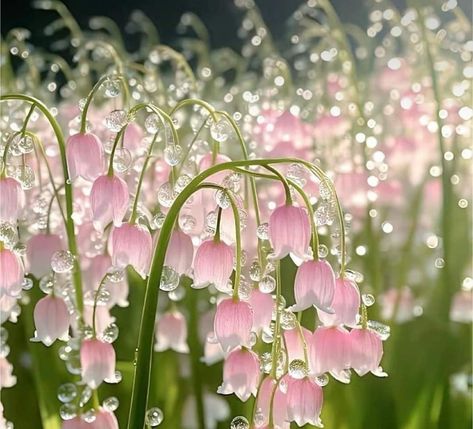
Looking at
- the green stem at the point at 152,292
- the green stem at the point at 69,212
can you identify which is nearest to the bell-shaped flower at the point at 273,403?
the green stem at the point at 152,292

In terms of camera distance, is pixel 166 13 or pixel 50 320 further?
pixel 166 13

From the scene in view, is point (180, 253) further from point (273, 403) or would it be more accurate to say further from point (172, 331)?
point (172, 331)

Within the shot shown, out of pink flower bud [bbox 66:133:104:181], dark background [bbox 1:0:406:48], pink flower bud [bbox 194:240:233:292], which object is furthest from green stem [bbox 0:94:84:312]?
dark background [bbox 1:0:406:48]

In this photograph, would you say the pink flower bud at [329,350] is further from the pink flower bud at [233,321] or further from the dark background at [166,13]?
the dark background at [166,13]

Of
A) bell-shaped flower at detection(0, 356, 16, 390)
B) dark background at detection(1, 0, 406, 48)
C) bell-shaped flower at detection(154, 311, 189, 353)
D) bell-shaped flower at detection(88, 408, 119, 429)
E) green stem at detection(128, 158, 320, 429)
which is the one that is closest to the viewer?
green stem at detection(128, 158, 320, 429)

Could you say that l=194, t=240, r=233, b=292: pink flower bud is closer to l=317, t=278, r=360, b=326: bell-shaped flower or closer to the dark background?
l=317, t=278, r=360, b=326: bell-shaped flower

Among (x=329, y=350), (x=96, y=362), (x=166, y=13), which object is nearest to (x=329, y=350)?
(x=329, y=350)

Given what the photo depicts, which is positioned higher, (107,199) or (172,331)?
(107,199)
